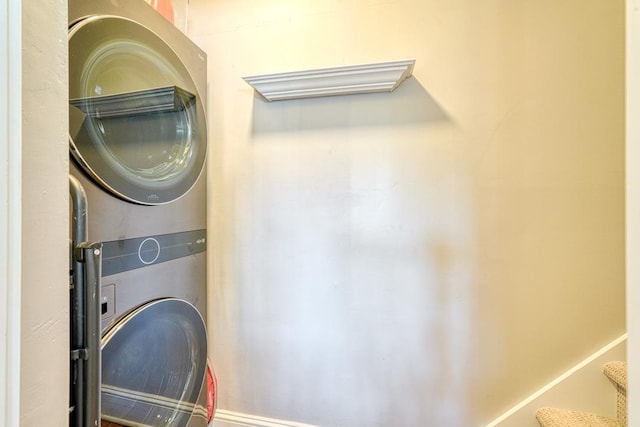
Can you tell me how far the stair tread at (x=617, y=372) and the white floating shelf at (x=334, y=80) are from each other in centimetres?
132

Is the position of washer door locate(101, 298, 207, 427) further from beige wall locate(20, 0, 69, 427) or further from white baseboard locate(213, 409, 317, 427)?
beige wall locate(20, 0, 69, 427)

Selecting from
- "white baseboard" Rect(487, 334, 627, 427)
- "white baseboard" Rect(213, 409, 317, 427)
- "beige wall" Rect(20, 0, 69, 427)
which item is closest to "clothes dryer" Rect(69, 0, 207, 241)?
"beige wall" Rect(20, 0, 69, 427)

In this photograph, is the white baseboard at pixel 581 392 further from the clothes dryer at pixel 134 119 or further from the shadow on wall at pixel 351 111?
the clothes dryer at pixel 134 119

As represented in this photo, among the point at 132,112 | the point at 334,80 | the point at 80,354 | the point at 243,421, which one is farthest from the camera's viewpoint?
the point at 243,421

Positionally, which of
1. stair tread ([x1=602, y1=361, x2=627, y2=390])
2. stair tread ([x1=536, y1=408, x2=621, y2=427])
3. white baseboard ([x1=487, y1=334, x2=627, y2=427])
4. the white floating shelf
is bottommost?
stair tread ([x1=536, y1=408, x2=621, y2=427])

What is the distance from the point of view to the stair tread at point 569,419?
1.10m

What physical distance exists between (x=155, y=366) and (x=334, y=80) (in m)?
1.24

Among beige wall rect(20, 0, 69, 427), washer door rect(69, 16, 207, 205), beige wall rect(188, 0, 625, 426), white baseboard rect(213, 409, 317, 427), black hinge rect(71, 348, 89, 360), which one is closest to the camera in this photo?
beige wall rect(20, 0, 69, 427)

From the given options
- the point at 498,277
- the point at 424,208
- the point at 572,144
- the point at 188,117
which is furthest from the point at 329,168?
Result: the point at 572,144

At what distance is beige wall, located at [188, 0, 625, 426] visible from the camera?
46.9 inches

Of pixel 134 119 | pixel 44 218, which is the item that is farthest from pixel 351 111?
pixel 44 218

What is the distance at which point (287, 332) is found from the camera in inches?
56.4

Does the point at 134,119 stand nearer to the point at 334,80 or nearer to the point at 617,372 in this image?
the point at 334,80

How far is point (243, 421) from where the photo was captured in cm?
146
